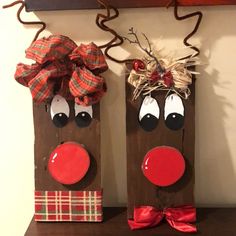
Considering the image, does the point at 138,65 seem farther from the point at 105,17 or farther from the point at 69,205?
the point at 69,205

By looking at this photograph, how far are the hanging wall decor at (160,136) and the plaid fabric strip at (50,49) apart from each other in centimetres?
10

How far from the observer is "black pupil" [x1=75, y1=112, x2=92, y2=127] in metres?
0.93

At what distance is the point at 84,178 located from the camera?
94 centimetres

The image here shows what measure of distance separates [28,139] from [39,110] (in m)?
0.11

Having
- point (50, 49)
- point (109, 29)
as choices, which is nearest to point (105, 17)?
point (109, 29)

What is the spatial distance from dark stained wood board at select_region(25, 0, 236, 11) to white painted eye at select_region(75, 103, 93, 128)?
0.72 feet

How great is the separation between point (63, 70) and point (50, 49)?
0.19 ft

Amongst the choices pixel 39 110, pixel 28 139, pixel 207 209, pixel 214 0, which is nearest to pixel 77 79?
pixel 39 110

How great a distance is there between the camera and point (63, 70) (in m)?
0.89

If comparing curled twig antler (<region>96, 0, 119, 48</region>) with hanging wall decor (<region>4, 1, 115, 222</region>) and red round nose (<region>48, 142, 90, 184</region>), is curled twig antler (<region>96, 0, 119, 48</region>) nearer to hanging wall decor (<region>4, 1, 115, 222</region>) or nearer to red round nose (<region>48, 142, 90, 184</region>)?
hanging wall decor (<region>4, 1, 115, 222</region>)

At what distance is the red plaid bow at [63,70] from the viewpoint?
861mm

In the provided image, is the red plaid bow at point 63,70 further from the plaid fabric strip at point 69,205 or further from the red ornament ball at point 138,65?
the plaid fabric strip at point 69,205

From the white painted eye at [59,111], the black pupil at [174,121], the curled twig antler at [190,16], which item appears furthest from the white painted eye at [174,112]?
the white painted eye at [59,111]

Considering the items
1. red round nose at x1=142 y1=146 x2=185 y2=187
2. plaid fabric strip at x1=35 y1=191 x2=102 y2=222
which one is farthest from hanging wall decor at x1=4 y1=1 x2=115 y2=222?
red round nose at x1=142 y1=146 x2=185 y2=187
